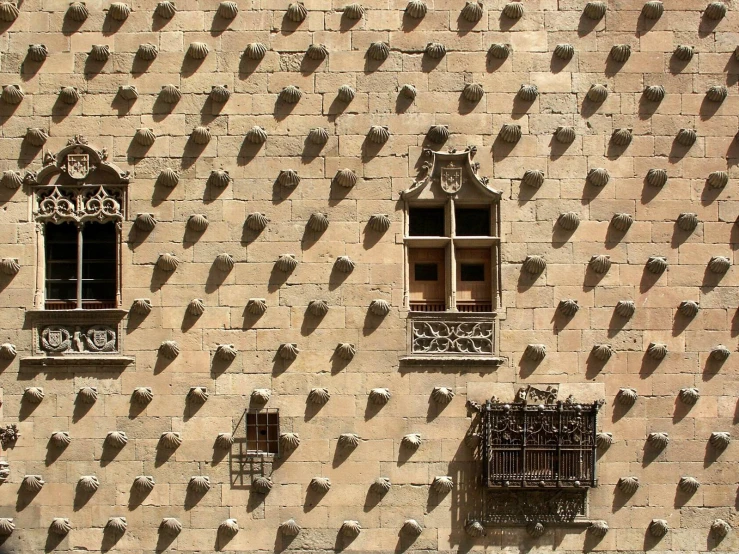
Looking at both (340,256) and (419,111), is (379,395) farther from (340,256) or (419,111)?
(419,111)

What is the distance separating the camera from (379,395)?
1311 centimetres

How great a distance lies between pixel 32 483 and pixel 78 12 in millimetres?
5847

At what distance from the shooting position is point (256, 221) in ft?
43.8

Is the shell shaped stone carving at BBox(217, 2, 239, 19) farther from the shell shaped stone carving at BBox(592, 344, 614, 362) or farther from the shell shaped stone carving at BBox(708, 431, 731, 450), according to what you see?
the shell shaped stone carving at BBox(708, 431, 731, 450)

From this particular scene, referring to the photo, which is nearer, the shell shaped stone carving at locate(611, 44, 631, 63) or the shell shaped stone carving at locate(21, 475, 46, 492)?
the shell shaped stone carving at locate(21, 475, 46, 492)

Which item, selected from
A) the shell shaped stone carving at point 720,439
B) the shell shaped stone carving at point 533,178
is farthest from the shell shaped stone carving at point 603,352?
the shell shaped stone carving at point 533,178

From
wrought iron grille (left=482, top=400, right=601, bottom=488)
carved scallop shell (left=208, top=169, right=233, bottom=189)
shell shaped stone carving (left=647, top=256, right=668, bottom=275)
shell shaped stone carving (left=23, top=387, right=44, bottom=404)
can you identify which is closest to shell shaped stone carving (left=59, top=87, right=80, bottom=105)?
carved scallop shell (left=208, top=169, right=233, bottom=189)

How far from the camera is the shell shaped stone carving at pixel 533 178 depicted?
13438mm

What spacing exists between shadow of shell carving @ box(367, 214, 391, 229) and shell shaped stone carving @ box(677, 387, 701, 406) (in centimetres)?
411

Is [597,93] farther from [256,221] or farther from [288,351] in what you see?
[288,351]

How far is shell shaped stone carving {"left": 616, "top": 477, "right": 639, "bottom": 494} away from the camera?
13.1m

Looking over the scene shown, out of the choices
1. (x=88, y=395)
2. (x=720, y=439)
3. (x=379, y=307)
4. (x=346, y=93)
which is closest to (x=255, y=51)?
(x=346, y=93)

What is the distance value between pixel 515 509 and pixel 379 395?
6.99 ft

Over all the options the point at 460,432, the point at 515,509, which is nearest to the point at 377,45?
the point at 460,432
